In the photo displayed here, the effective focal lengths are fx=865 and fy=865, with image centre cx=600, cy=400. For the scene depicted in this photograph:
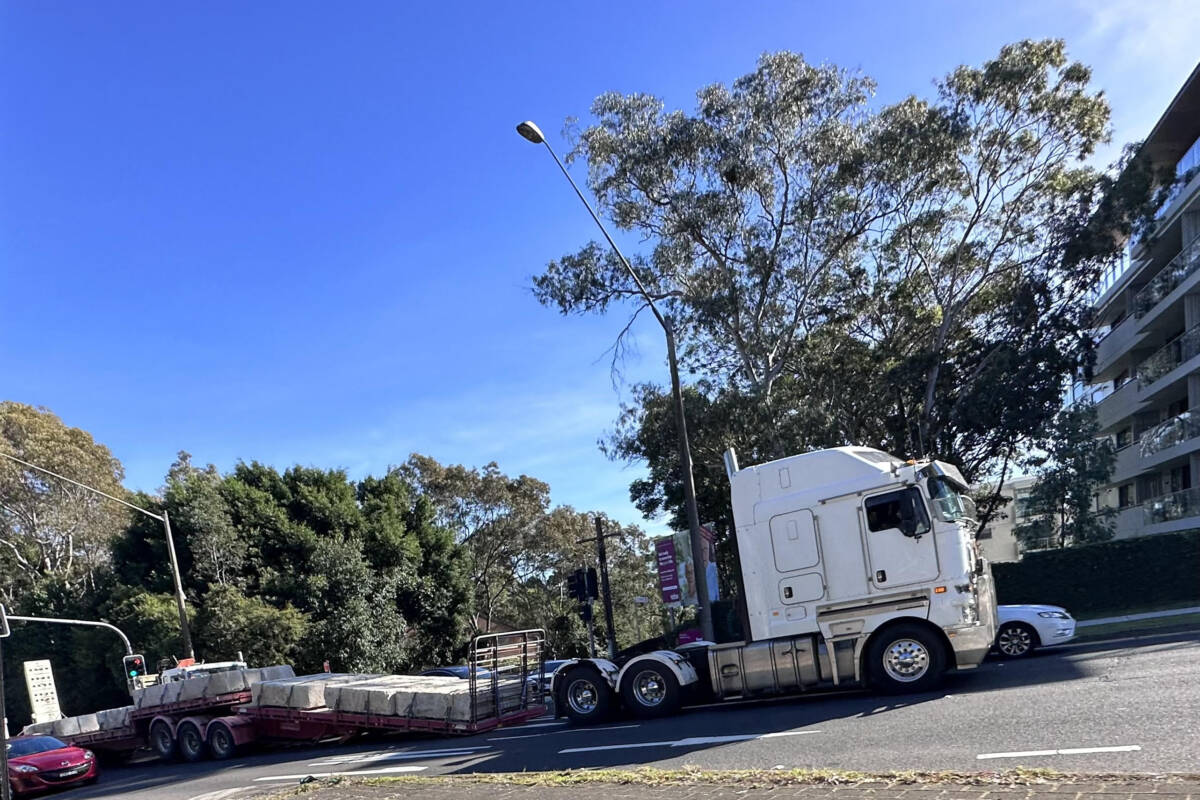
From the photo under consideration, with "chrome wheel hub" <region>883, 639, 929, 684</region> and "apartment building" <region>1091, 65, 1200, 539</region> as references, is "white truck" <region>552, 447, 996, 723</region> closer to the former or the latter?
"chrome wheel hub" <region>883, 639, 929, 684</region>

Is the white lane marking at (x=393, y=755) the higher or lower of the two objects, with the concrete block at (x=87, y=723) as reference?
higher

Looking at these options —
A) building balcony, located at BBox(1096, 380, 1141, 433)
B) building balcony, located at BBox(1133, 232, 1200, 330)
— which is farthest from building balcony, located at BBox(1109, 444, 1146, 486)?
building balcony, located at BBox(1133, 232, 1200, 330)

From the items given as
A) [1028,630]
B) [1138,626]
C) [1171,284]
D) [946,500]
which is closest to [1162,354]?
[1171,284]

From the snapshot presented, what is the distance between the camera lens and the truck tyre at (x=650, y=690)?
1226 centimetres

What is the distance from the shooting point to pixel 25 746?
16.2m

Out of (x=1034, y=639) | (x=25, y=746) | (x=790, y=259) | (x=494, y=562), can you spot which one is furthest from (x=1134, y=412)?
(x=25, y=746)

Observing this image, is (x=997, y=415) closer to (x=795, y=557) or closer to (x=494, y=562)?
(x=795, y=557)

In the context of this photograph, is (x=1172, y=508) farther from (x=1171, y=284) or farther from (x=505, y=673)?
(x=505, y=673)

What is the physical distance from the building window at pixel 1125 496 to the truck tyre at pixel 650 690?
33586 mm

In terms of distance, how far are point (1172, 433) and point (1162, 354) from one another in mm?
2982

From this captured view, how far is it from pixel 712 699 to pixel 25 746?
13.0m

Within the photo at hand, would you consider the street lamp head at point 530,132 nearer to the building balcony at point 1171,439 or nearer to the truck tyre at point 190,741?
the truck tyre at point 190,741

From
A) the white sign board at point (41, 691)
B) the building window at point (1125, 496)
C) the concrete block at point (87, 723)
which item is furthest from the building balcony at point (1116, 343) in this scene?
the white sign board at point (41, 691)

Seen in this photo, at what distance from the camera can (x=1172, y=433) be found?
101ft
